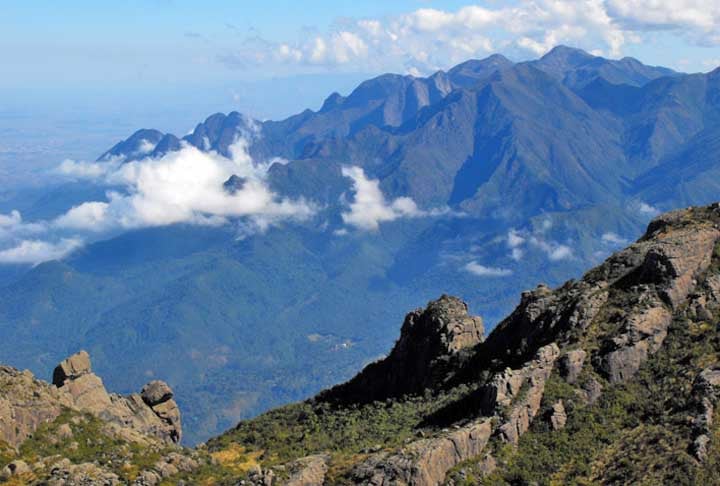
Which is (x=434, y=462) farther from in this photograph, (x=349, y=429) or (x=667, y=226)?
(x=667, y=226)

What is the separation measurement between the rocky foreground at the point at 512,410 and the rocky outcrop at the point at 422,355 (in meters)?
0.26

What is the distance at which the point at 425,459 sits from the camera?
50344 mm

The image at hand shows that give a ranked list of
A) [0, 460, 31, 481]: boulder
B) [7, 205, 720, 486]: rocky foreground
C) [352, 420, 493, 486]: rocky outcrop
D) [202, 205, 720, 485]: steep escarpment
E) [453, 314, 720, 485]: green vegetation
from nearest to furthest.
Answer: [453, 314, 720, 485]: green vegetation → [352, 420, 493, 486]: rocky outcrop → [202, 205, 720, 485]: steep escarpment → [7, 205, 720, 486]: rocky foreground → [0, 460, 31, 481]: boulder

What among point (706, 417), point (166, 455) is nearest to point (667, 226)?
point (706, 417)

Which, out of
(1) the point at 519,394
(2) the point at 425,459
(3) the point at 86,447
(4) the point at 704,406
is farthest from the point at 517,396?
(3) the point at 86,447

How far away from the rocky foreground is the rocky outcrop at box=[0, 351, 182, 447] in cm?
20

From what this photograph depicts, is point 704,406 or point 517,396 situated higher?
point 517,396

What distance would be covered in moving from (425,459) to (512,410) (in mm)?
8443

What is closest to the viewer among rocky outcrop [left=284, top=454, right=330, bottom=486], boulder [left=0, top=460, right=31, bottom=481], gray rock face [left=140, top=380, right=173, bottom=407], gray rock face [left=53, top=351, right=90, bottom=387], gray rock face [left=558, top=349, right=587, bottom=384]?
rocky outcrop [left=284, top=454, right=330, bottom=486]

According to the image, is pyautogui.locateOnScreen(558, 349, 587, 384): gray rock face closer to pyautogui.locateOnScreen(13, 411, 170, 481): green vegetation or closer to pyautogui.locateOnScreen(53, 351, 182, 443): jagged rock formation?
pyautogui.locateOnScreen(13, 411, 170, 481): green vegetation

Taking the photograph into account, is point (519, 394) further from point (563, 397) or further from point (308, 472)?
Answer: point (308, 472)

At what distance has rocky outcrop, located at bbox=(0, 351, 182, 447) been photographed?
62906 millimetres

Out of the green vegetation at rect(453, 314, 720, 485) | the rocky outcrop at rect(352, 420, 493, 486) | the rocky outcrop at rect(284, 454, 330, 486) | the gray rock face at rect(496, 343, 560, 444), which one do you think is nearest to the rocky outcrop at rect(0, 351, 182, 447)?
the rocky outcrop at rect(284, 454, 330, 486)

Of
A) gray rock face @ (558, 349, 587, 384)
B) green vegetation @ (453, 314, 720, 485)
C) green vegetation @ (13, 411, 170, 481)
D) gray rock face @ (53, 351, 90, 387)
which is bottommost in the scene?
green vegetation @ (453, 314, 720, 485)
